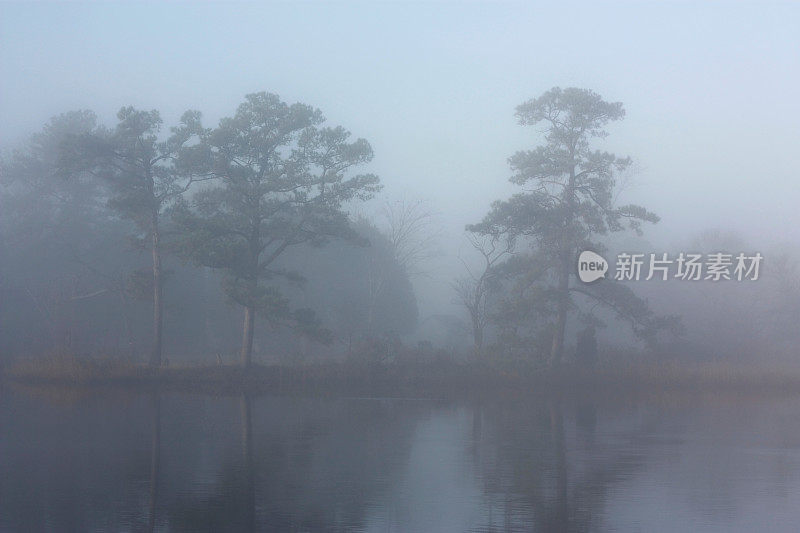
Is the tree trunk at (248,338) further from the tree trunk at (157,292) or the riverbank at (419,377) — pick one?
the tree trunk at (157,292)

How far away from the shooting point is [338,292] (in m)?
50.6

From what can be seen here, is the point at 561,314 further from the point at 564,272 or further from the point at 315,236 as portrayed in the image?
the point at 315,236

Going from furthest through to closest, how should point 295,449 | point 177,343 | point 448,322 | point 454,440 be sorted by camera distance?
point 448,322, point 177,343, point 454,440, point 295,449

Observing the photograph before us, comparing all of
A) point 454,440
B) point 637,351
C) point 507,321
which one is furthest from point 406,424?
point 637,351

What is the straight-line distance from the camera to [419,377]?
32.2 m

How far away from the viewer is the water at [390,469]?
34.9ft

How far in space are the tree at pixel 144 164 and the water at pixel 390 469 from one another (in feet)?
39.0

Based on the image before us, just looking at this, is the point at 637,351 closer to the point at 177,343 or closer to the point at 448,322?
the point at 448,322

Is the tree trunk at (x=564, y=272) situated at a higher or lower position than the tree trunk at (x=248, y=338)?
higher

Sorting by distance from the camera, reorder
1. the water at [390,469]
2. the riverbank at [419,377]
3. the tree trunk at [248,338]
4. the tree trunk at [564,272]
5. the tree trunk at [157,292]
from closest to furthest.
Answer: the water at [390,469], the riverbank at [419,377], the tree trunk at [564,272], the tree trunk at [248,338], the tree trunk at [157,292]

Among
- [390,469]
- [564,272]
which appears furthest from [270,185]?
[390,469]

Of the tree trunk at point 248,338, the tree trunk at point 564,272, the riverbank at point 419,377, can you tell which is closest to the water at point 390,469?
the riverbank at point 419,377

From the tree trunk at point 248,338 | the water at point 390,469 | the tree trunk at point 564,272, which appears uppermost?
the tree trunk at point 564,272

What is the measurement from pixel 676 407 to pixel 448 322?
2968 centimetres
